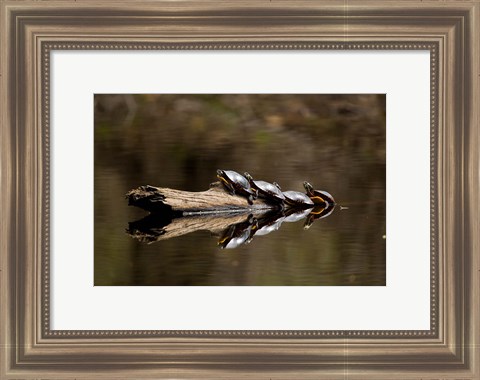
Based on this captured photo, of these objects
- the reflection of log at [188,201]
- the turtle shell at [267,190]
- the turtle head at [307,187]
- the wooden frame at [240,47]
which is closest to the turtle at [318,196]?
the turtle head at [307,187]

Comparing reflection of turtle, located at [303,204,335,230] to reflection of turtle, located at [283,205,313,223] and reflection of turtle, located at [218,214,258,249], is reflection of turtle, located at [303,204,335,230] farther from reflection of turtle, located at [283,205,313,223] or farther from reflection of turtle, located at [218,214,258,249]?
reflection of turtle, located at [218,214,258,249]

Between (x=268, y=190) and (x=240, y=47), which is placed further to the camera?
(x=268, y=190)

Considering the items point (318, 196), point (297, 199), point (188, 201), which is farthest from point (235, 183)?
point (318, 196)

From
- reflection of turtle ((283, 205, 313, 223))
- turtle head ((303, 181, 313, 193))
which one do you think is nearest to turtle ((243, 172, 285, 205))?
reflection of turtle ((283, 205, 313, 223))

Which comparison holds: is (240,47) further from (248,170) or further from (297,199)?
(297,199)

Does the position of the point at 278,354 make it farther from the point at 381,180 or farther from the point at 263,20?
the point at 263,20

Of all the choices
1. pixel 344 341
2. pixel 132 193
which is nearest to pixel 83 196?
pixel 132 193

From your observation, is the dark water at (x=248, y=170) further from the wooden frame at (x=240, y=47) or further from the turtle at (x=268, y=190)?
the wooden frame at (x=240, y=47)
